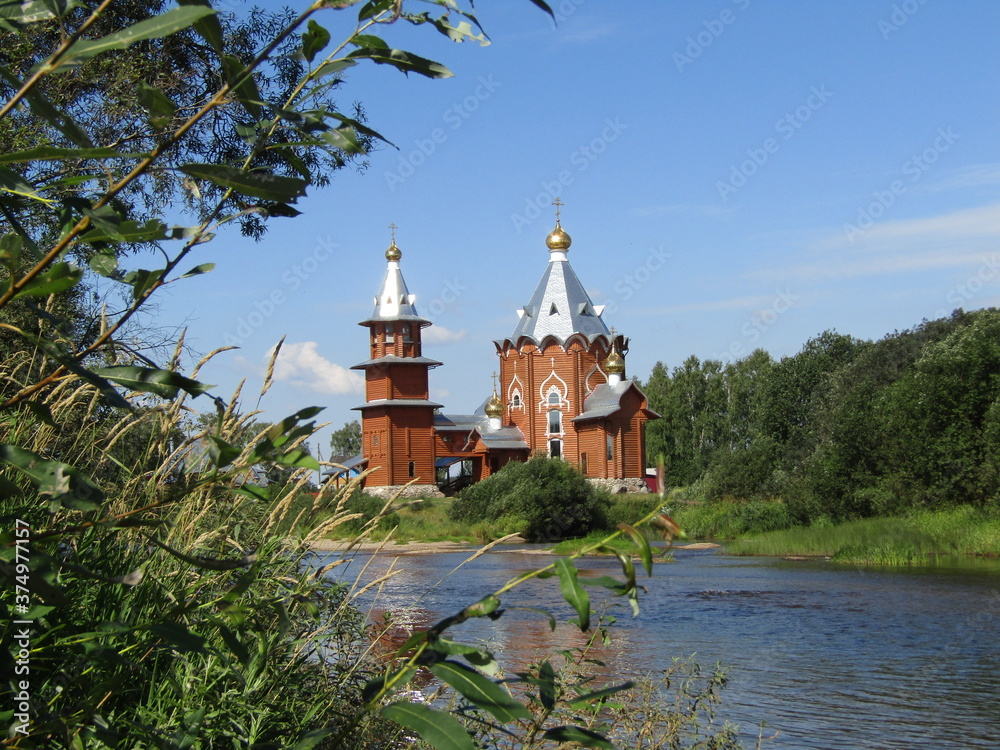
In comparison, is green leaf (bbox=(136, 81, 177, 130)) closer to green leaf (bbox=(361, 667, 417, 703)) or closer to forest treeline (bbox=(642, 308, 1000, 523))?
green leaf (bbox=(361, 667, 417, 703))

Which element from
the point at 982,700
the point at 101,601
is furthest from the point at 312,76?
the point at 982,700

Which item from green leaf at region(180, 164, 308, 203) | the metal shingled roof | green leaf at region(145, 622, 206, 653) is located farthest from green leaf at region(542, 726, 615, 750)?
the metal shingled roof

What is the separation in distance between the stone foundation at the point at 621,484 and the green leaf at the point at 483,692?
39.8 metres

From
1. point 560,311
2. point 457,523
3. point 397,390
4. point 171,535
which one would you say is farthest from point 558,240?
point 171,535

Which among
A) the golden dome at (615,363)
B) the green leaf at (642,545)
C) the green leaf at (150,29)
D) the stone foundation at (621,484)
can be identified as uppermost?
the golden dome at (615,363)

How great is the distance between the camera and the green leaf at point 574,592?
1.11m

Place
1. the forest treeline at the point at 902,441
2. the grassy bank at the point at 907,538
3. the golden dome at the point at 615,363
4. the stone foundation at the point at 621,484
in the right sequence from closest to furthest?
the grassy bank at the point at 907,538 < the forest treeline at the point at 902,441 < the stone foundation at the point at 621,484 < the golden dome at the point at 615,363

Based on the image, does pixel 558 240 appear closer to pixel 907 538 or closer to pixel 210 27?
pixel 907 538

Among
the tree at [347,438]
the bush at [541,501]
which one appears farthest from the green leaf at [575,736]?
the tree at [347,438]

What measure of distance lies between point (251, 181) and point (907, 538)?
66.1ft

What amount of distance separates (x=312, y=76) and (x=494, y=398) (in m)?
43.9

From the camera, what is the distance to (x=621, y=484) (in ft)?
137

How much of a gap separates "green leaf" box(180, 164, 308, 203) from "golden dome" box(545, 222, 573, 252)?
43.8 m

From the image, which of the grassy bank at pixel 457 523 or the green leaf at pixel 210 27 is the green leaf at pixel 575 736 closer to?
the green leaf at pixel 210 27
